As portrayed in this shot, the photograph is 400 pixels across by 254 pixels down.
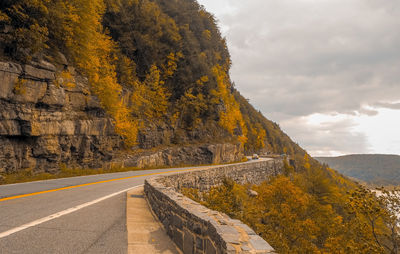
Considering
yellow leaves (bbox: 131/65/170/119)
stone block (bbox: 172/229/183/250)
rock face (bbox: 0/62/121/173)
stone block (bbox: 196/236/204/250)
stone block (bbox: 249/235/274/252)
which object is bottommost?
stone block (bbox: 172/229/183/250)

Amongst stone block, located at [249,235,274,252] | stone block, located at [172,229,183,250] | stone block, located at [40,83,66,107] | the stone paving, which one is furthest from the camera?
stone block, located at [40,83,66,107]

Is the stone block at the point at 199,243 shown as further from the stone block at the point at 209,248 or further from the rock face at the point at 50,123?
the rock face at the point at 50,123

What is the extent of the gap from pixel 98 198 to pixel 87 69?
16.9 m

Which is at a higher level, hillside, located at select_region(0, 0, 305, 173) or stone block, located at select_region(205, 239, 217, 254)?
hillside, located at select_region(0, 0, 305, 173)

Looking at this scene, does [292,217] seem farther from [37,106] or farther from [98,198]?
[37,106]

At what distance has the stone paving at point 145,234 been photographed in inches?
193

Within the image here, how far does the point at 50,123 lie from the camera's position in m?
16.8

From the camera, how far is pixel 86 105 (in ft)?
67.8

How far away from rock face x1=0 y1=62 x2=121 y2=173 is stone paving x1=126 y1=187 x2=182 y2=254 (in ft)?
35.4

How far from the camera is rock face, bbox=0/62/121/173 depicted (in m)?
14.4

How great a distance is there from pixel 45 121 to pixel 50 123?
39cm

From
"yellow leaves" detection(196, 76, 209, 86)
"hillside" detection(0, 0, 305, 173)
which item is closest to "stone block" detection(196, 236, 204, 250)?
"hillside" detection(0, 0, 305, 173)

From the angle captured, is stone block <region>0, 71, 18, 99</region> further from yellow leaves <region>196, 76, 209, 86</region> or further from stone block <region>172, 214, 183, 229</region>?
yellow leaves <region>196, 76, 209, 86</region>

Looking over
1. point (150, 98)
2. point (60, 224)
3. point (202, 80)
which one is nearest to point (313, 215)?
point (150, 98)
